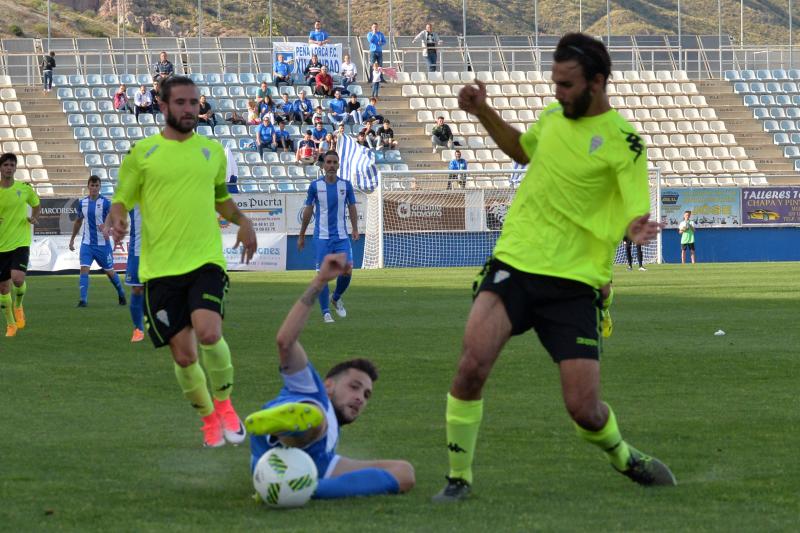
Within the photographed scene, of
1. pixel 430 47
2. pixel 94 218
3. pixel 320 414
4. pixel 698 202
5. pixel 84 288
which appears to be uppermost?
pixel 430 47

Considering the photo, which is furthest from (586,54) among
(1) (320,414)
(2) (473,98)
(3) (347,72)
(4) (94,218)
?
(3) (347,72)

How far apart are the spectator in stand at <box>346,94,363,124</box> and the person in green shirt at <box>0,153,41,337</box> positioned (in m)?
26.3

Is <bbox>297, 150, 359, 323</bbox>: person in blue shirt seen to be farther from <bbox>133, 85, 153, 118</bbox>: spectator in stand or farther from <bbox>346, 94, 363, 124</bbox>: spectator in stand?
<bbox>133, 85, 153, 118</bbox>: spectator in stand

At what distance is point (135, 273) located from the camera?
601 inches

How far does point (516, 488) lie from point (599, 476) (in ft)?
1.91

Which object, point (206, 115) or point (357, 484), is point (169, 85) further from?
point (206, 115)

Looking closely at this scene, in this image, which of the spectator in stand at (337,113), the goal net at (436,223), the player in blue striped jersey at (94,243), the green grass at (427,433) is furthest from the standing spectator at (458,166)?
the green grass at (427,433)

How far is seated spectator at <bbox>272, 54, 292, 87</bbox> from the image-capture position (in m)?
44.8

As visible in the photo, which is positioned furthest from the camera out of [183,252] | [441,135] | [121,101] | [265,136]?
[441,135]

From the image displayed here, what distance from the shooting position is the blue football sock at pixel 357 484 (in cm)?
638

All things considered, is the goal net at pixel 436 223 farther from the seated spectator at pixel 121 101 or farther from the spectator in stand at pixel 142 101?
the seated spectator at pixel 121 101

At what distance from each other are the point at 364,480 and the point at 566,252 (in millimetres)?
1467

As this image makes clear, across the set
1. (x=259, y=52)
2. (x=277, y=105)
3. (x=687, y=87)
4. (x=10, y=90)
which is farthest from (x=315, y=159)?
(x=687, y=87)

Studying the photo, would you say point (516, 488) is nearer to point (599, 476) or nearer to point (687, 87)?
point (599, 476)
